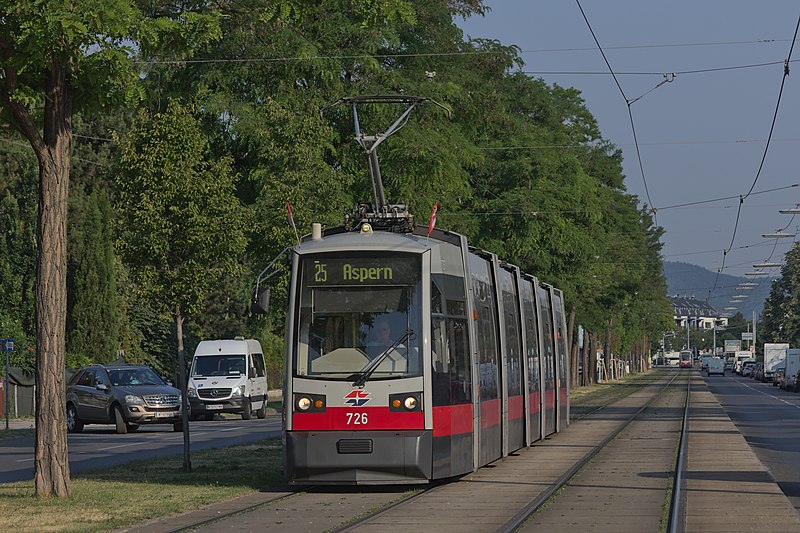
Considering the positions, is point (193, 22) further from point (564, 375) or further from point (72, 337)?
point (72, 337)

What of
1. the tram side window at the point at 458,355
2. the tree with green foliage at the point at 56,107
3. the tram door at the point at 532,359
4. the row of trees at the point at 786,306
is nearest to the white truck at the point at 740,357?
the row of trees at the point at 786,306

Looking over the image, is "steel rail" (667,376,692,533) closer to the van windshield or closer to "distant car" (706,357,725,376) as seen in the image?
the van windshield

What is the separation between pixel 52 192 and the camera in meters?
16.8

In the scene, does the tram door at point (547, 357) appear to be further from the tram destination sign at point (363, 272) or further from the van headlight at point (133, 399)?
the van headlight at point (133, 399)

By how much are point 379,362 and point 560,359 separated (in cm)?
1542

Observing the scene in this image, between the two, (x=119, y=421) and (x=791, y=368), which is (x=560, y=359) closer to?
(x=119, y=421)

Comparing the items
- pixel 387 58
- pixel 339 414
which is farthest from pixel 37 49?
pixel 387 58

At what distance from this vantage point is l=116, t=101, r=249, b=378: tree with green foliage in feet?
71.4

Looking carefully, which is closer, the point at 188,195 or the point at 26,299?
the point at 188,195

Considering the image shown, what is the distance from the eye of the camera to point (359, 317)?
17625 mm

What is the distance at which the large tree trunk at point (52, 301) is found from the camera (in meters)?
16.6

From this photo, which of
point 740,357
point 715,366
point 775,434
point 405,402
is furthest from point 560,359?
point 740,357

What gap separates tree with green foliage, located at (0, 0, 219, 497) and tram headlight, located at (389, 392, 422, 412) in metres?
3.90

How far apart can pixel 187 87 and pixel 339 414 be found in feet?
79.9
